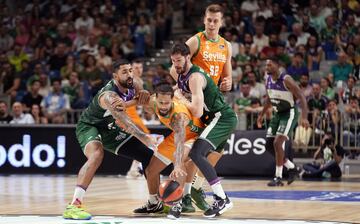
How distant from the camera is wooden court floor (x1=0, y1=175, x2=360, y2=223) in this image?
30.9 ft

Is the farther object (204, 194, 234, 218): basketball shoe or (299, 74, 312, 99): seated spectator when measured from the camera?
(299, 74, 312, 99): seated spectator

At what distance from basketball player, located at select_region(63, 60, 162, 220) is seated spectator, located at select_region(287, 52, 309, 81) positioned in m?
9.18

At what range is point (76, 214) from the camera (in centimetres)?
879

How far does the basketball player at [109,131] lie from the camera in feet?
29.1

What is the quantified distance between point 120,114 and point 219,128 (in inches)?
45.2

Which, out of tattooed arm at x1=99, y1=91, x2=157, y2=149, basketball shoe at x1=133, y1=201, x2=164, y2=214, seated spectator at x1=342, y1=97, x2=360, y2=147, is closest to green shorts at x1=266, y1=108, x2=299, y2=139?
seated spectator at x1=342, y1=97, x2=360, y2=147

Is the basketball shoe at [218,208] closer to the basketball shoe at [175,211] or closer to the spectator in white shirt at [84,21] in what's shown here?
the basketball shoe at [175,211]

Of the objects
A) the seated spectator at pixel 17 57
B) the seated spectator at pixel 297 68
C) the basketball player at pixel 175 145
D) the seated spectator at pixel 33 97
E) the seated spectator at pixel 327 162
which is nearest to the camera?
the basketball player at pixel 175 145

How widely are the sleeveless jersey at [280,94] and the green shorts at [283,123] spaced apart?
0.09 metres

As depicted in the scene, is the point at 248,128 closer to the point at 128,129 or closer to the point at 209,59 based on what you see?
the point at 209,59

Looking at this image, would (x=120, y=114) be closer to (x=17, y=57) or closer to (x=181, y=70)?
(x=181, y=70)

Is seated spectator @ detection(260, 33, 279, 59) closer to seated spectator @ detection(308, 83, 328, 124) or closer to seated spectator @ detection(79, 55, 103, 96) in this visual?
seated spectator @ detection(308, 83, 328, 124)

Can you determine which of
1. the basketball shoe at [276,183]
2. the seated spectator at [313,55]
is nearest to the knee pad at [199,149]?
the basketball shoe at [276,183]

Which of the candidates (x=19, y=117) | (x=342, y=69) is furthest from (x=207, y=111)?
(x=342, y=69)
